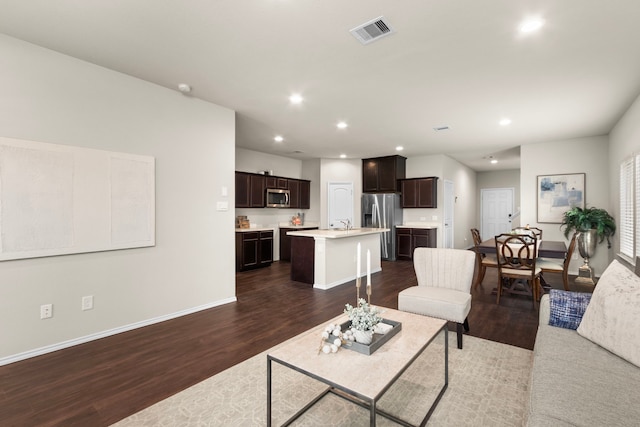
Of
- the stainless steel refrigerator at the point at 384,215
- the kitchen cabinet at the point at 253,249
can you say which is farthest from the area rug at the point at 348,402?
the stainless steel refrigerator at the point at 384,215

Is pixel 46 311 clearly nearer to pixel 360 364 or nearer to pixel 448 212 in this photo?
pixel 360 364

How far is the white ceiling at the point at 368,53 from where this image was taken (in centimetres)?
220

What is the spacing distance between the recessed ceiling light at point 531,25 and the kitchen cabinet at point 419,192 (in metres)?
5.47

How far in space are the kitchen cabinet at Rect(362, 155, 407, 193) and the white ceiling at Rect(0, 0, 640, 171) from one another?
126 inches

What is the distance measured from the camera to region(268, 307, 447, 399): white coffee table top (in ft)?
A: 4.61

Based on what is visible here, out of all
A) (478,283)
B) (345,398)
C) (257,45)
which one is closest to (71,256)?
(257,45)

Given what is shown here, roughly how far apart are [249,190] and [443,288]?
15.9 ft

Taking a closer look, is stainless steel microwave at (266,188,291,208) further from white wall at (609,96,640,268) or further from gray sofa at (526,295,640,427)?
white wall at (609,96,640,268)

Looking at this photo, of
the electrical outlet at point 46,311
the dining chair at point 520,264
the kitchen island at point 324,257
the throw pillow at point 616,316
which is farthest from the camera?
the kitchen island at point 324,257

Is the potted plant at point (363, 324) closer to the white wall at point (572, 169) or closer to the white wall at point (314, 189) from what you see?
the white wall at point (572, 169)

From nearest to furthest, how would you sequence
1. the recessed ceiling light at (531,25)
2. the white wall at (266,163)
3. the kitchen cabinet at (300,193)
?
the recessed ceiling light at (531,25) → the white wall at (266,163) → the kitchen cabinet at (300,193)

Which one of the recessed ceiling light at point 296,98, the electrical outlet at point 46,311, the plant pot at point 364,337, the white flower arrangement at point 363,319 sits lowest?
the electrical outlet at point 46,311

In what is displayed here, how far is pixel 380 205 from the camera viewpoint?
814cm

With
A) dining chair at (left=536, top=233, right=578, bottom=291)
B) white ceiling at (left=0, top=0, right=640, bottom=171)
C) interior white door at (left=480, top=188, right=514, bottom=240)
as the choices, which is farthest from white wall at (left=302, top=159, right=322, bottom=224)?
interior white door at (left=480, top=188, right=514, bottom=240)
